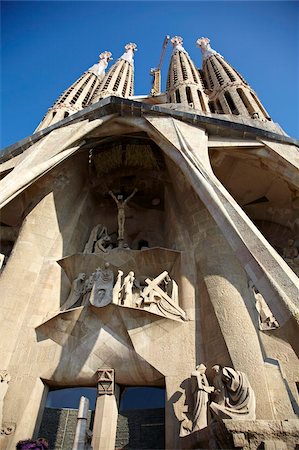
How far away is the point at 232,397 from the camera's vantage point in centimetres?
447

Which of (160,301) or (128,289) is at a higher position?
(128,289)

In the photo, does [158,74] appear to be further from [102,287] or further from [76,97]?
[102,287]

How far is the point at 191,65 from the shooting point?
85.3 ft

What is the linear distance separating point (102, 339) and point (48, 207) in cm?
383

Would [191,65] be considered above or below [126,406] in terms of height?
above

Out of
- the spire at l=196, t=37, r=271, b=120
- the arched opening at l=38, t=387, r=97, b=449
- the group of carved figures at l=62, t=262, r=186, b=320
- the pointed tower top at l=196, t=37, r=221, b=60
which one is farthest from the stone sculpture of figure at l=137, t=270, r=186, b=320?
the pointed tower top at l=196, t=37, r=221, b=60

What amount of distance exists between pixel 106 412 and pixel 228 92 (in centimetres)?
1922

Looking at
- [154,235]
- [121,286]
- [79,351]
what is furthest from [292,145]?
[79,351]

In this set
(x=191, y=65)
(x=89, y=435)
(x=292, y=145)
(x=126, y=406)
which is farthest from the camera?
(x=191, y=65)

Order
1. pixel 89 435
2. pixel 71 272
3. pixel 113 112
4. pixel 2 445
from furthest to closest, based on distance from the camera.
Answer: pixel 113 112, pixel 71 272, pixel 89 435, pixel 2 445

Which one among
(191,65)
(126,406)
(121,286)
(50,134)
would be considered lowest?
(126,406)

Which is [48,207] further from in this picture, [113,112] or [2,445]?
[2,445]

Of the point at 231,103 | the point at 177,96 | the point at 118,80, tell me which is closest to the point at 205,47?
the point at 118,80

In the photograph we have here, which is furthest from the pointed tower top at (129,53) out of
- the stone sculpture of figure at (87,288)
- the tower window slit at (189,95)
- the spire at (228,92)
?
the stone sculpture of figure at (87,288)
